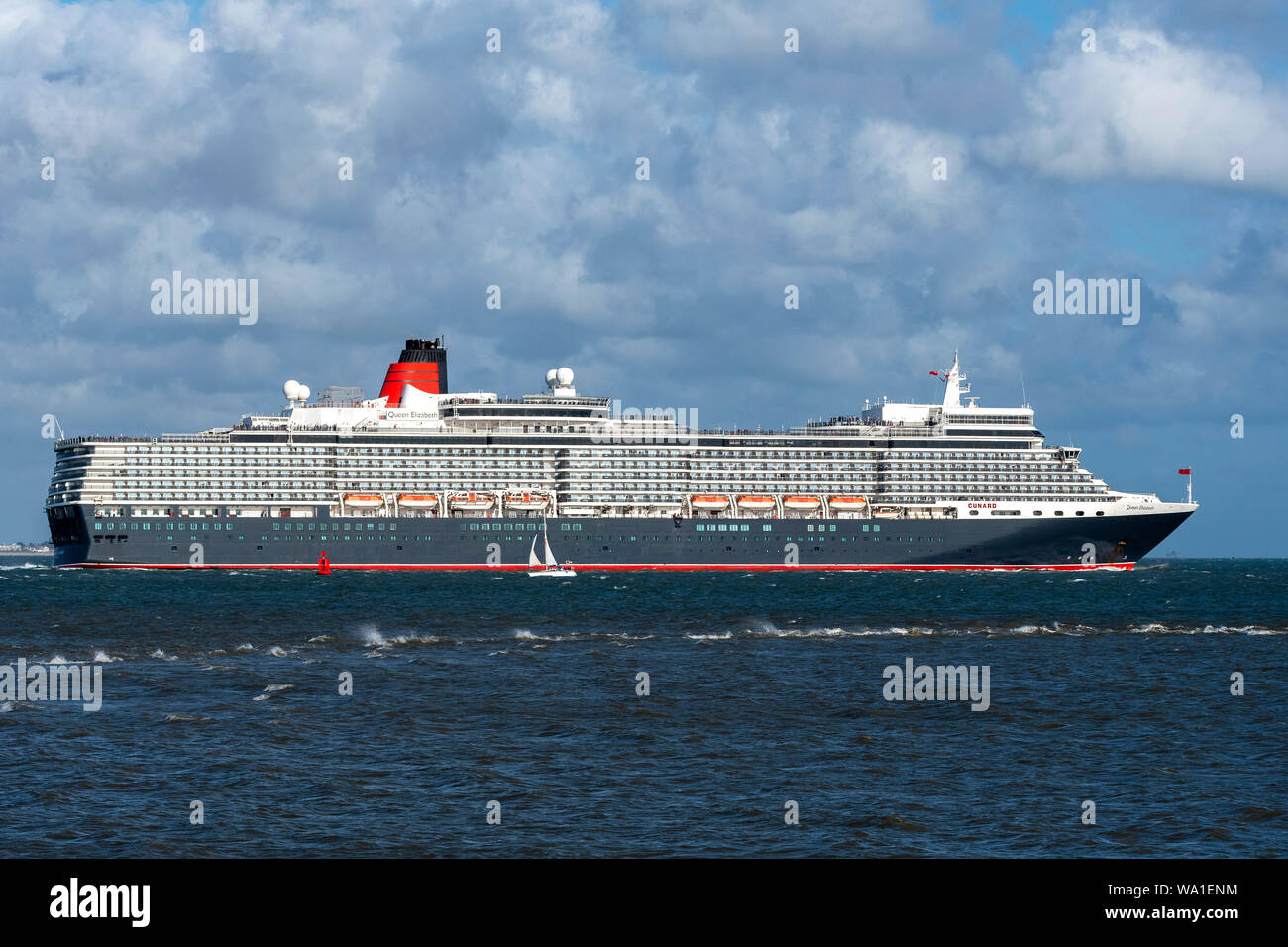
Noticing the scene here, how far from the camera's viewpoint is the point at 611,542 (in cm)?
12069

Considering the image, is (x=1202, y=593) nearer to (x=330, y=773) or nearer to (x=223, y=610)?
(x=223, y=610)

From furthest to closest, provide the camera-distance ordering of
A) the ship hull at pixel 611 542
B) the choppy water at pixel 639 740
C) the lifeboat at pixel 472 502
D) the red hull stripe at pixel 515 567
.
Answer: the lifeboat at pixel 472 502, the ship hull at pixel 611 542, the red hull stripe at pixel 515 567, the choppy water at pixel 639 740

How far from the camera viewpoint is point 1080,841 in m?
22.2

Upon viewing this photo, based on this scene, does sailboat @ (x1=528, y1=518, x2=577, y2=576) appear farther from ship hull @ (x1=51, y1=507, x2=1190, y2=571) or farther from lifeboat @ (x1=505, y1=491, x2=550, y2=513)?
lifeboat @ (x1=505, y1=491, x2=550, y2=513)

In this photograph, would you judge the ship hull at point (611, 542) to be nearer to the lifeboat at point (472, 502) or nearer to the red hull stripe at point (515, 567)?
the red hull stripe at point (515, 567)

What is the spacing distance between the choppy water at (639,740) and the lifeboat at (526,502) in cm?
6139

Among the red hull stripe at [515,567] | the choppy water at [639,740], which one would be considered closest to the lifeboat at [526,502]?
the red hull stripe at [515,567]

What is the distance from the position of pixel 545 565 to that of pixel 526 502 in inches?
334

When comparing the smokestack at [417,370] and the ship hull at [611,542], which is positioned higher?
the smokestack at [417,370]

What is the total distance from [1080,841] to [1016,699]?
15.5 meters

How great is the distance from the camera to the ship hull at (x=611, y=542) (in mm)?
118188

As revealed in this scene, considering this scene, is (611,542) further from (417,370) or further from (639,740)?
(639,740)

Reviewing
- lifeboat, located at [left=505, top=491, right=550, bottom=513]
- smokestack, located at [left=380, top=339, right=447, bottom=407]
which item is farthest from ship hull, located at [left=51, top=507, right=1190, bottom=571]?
smokestack, located at [left=380, top=339, right=447, bottom=407]
